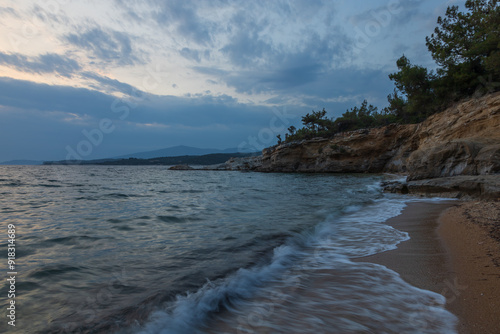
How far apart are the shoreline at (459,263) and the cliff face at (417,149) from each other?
7.22 metres

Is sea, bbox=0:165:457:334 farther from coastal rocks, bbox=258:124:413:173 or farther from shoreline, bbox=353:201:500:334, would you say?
coastal rocks, bbox=258:124:413:173

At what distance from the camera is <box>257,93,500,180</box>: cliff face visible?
473 inches

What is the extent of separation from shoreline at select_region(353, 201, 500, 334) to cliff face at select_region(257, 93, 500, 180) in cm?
722

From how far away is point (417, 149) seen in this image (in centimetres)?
2097

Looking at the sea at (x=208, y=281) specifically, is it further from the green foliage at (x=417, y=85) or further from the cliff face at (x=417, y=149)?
the green foliage at (x=417, y=85)

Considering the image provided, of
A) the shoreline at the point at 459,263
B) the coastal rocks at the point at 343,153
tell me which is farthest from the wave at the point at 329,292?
the coastal rocks at the point at 343,153

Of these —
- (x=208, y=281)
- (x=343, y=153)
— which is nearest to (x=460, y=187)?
(x=208, y=281)

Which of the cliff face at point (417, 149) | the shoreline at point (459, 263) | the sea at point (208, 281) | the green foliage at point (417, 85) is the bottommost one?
the sea at point (208, 281)

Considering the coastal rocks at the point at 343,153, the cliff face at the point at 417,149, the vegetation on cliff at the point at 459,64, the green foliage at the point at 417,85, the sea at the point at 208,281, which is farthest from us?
the coastal rocks at the point at 343,153

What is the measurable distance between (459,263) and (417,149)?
819 inches

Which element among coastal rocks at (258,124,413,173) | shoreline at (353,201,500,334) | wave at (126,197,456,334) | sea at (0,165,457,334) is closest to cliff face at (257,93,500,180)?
coastal rocks at (258,124,413,173)

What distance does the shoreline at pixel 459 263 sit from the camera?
2.33 m

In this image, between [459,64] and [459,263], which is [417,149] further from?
[459,263]

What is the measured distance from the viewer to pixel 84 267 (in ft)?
12.4
